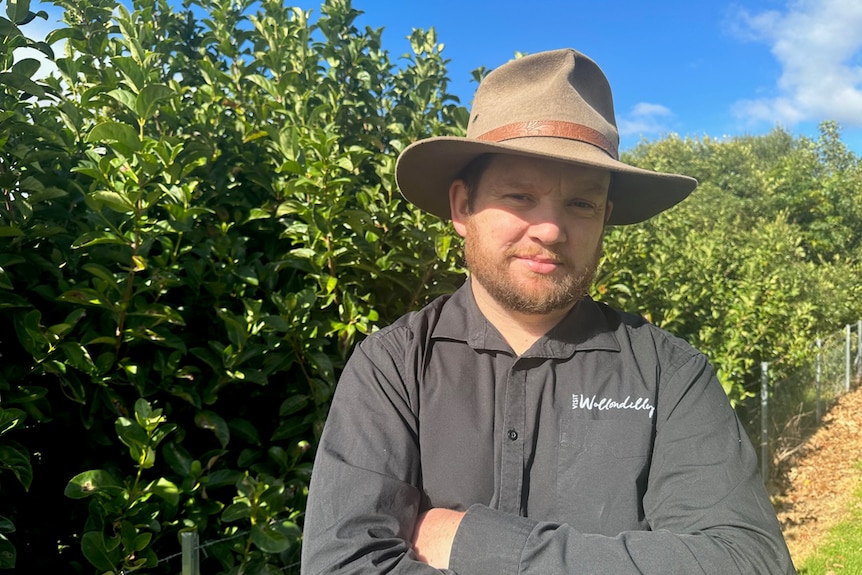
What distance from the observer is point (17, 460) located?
1.74 metres

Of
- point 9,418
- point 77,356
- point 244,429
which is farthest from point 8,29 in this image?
point 244,429

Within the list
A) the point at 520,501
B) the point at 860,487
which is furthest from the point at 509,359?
the point at 860,487

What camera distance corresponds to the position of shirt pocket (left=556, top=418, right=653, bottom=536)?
1.62 m

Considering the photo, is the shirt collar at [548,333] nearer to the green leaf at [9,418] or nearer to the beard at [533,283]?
the beard at [533,283]

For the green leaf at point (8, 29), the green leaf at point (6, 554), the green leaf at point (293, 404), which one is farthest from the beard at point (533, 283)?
the green leaf at point (8, 29)

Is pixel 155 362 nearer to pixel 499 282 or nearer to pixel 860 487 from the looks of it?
pixel 499 282

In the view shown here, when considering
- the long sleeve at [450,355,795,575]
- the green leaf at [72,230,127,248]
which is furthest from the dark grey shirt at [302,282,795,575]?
the green leaf at [72,230,127,248]

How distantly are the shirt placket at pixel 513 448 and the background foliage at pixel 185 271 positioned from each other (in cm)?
74

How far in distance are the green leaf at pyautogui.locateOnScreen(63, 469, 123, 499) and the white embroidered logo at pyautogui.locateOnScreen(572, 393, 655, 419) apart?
1258 millimetres

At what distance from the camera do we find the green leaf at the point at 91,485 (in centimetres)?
179

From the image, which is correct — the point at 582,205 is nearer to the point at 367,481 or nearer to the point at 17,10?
the point at 367,481

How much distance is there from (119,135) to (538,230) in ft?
3.97

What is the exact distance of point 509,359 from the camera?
1.83m

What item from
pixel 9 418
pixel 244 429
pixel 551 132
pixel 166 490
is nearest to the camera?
pixel 9 418
